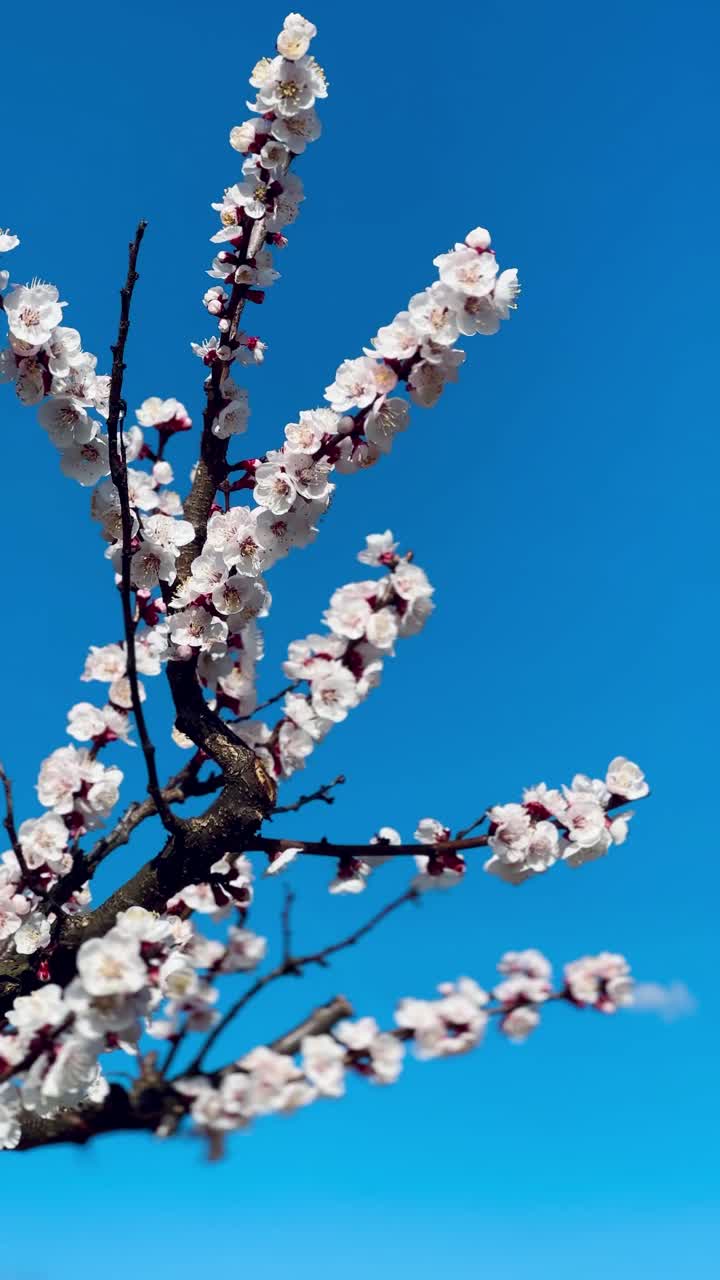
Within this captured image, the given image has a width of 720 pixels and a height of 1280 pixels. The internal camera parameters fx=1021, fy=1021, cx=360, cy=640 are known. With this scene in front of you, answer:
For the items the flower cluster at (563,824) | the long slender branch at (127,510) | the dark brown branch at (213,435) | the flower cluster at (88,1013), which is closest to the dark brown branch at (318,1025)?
the flower cluster at (88,1013)

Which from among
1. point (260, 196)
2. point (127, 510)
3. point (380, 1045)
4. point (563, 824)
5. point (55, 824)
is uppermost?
point (260, 196)

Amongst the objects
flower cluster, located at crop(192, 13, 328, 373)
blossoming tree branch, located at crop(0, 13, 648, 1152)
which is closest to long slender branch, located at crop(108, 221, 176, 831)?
blossoming tree branch, located at crop(0, 13, 648, 1152)

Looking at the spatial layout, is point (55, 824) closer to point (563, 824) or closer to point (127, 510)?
point (127, 510)

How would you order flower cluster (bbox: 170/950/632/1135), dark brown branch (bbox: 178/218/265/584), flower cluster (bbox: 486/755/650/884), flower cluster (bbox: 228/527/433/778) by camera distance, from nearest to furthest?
flower cluster (bbox: 170/950/632/1135)
flower cluster (bbox: 228/527/433/778)
flower cluster (bbox: 486/755/650/884)
dark brown branch (bbox: 178/218/265/584)

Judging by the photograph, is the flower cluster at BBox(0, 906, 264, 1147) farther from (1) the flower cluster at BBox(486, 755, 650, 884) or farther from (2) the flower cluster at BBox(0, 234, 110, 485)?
(2) the flower cluster at BBox(0, 234, 110, 485)

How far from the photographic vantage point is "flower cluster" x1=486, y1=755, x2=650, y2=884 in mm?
3980

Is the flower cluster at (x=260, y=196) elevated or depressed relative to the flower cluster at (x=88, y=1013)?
elevated

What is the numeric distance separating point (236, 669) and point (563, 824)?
5.67 feet

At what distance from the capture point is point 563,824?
4.04 m

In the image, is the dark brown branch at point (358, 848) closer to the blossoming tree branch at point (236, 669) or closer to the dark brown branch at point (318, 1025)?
the blossoming tree branch at point (236, 669)

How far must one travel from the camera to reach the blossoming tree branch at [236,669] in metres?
3.10

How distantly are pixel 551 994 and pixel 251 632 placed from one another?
2383 mm

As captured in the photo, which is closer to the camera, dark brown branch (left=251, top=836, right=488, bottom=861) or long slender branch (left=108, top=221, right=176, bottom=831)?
long slender branch (left=108, top=221, right=176, bottom=831)

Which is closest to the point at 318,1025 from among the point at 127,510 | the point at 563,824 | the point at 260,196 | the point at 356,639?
the point at 356,639
